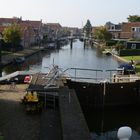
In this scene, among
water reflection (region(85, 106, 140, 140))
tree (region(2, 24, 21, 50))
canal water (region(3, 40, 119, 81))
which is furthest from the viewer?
tree (region(2, 24, 21, 50))

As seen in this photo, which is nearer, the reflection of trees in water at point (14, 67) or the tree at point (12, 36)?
the reflection of trees in water at point (14, 67)

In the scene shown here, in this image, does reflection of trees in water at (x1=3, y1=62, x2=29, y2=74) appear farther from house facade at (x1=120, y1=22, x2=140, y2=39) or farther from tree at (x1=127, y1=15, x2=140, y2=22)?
tree at (x1=127, y1=15, x2=140, y2=22)

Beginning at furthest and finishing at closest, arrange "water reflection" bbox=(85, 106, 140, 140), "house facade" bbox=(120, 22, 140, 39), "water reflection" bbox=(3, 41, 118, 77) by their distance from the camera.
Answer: "house facade" bbox=(120, 22, 140, 39), "water reflection" bbox=(3, 41, 118, 77), "water reflection" bbox=(85, 106, 140, 140)

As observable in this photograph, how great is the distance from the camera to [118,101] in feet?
95.1

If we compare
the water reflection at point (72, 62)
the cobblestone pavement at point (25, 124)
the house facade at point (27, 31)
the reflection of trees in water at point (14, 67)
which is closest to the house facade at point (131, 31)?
the house facade at point (27, 31)

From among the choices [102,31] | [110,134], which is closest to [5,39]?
[102,31]

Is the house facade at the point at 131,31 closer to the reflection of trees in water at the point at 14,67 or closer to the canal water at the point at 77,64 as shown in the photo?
the canal water at the point at 77,64

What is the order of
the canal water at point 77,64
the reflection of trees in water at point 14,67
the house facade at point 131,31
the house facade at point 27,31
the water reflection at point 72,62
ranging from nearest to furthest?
the canal water at point 77,64 < the reflection of trees in water at point 14,67 < the water reflection at point 72,62 < the house facade at point 27,31 < the house facade at point 131,31

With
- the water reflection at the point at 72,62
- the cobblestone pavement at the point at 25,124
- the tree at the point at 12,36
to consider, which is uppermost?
the tree at the point at 12,36

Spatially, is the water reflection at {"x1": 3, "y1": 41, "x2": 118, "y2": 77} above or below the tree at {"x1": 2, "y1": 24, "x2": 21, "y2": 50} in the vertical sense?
below

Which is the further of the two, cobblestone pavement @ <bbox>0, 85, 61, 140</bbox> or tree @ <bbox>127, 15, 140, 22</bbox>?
tree @ <bbox>127, 15, 140, 22</bbox>

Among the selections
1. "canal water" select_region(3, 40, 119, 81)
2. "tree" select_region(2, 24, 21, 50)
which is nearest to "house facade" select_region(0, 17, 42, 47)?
"tree" select_region(2, 24, 21, 50)

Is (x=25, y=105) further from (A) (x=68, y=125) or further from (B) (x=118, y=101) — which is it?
(B) (x=118, y=101)

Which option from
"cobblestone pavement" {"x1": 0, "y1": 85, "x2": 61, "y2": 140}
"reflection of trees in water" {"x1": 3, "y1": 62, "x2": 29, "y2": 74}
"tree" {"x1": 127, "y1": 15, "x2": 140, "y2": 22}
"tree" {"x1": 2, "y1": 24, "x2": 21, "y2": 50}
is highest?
"tree" {"x1": 127, "y1": 15, "x2": 140, "y2": 22}
